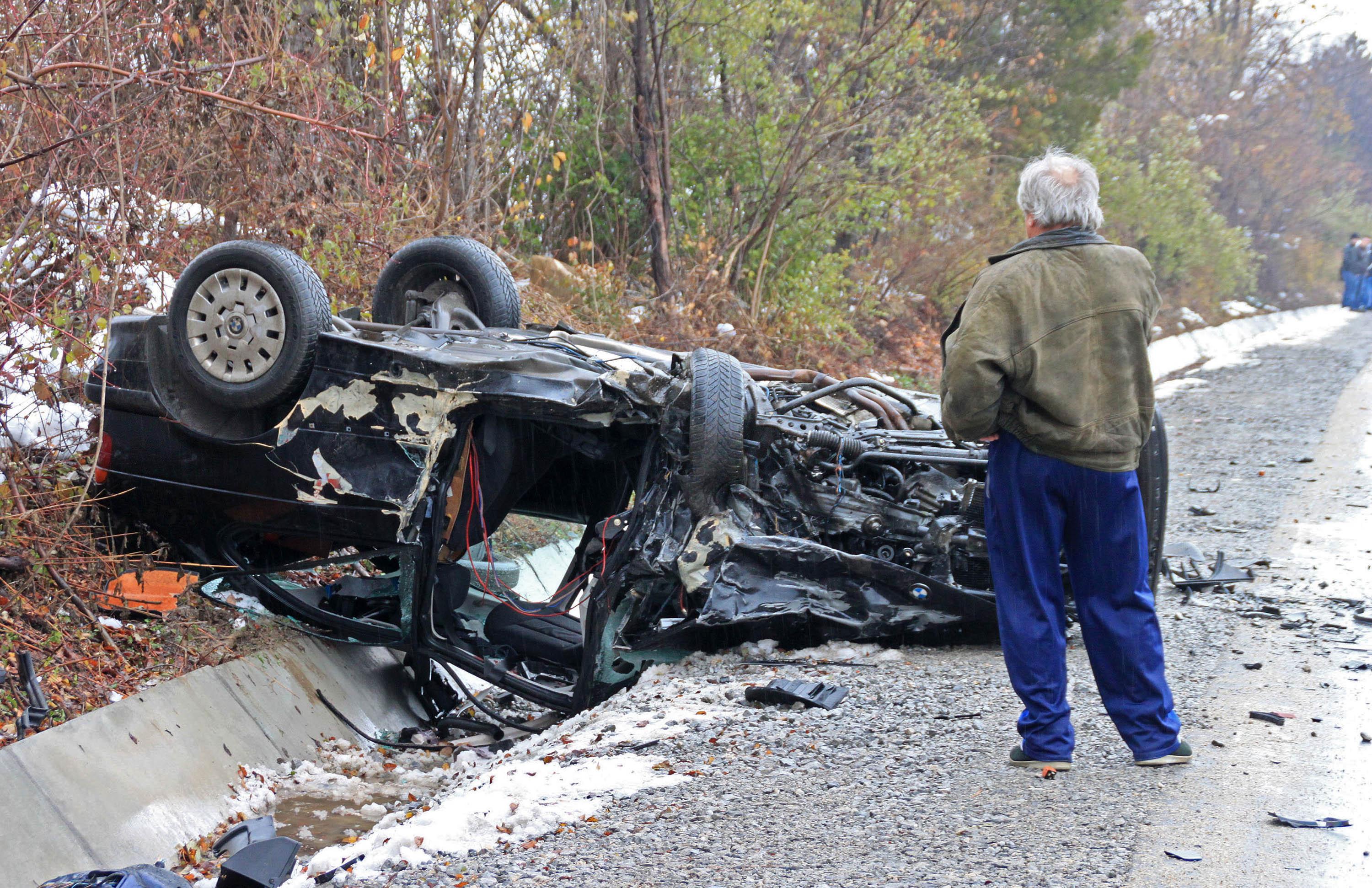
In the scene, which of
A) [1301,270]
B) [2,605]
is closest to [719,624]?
[2,605]

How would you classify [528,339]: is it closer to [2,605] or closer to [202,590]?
[202,590]

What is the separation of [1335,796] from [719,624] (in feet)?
7.26

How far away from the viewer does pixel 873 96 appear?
43.7 ft

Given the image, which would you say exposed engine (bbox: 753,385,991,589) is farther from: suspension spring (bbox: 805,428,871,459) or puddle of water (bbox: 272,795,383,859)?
puddle of water (bbox: 272,795,383,859)

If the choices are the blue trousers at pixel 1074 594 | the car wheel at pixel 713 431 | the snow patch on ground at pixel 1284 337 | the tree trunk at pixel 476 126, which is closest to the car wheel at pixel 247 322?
the car wheel at pixel 713 431

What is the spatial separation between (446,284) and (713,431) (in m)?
1.87

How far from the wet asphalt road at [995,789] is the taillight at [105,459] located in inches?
112

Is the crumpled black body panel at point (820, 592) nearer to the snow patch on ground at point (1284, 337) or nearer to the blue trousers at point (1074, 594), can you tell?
the blue trousers at point (1074, 594)

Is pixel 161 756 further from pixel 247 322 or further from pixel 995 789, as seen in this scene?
pixel 995 789

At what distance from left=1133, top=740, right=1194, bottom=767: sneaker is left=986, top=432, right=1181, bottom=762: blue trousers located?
1 centimetres

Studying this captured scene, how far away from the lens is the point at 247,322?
4691mm

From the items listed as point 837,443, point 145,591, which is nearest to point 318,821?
point 145,591

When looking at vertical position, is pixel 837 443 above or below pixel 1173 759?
above

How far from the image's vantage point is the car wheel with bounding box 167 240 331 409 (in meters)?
4.61
